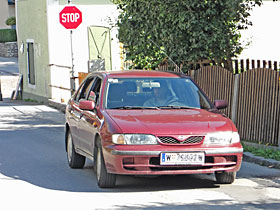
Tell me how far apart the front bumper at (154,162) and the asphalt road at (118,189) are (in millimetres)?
288

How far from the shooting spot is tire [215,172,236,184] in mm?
9302

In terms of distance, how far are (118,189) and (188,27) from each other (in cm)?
749

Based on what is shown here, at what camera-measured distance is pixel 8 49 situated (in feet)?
189

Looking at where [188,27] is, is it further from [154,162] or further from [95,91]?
[154,162]

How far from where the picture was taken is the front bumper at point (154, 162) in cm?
862

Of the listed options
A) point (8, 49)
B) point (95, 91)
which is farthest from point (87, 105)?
point (8, 49)

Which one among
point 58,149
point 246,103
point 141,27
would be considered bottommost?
point 58,149

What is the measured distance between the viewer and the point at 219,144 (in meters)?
8.84

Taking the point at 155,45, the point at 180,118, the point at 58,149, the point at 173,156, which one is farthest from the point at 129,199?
the point at 155,45

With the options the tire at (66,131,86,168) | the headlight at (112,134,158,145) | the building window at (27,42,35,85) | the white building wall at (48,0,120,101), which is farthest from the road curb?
the building window at (27,42,35,85)

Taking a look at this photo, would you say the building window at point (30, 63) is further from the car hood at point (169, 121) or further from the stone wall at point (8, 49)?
the stone wall at point (8, 49)

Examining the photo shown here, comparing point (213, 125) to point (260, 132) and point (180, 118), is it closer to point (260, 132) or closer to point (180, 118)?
point (180, 118)

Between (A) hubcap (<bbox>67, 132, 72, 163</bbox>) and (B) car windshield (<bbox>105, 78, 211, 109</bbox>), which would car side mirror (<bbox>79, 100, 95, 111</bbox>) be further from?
(A) hubcap (<bbox>67, 132, 72, 163</bbox>)

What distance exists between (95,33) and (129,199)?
18.3m
